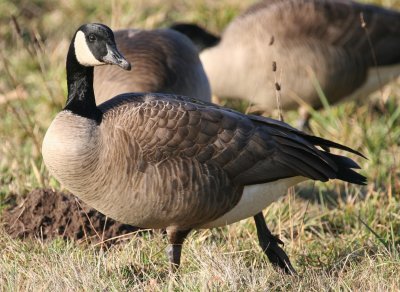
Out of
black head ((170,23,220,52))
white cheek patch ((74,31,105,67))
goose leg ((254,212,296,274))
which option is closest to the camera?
white cheek patch ((74,31,105,67))

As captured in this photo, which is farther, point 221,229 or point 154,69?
point 154,69

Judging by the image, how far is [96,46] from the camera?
508 centimetres

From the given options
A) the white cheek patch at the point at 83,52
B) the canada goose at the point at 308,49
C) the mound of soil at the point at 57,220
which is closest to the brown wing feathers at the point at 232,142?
the white cheek patch at the point at 83,52

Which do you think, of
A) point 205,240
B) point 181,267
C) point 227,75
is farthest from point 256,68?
point 181,267

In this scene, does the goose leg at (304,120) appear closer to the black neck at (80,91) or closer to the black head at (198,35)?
the black head at (198,35)

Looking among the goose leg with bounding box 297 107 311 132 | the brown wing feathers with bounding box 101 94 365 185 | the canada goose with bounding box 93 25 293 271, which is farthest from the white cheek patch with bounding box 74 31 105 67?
the goose leg with bounding box 297 107 311 132

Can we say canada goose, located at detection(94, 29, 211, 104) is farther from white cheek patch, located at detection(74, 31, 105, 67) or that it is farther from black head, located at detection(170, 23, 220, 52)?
white cheek patch, located at detection(74, 31, 105, 67)

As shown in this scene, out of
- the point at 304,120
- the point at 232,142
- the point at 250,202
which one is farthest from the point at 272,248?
the point at 304,120

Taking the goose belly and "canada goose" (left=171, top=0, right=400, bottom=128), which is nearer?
the goose belly

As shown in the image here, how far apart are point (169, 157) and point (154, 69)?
6.91 feet

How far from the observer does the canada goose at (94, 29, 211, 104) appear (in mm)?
6941

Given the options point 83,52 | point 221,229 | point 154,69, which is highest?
point 83,52

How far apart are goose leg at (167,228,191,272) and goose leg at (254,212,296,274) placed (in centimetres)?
50

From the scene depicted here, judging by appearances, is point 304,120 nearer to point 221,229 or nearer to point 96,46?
point 221,229
